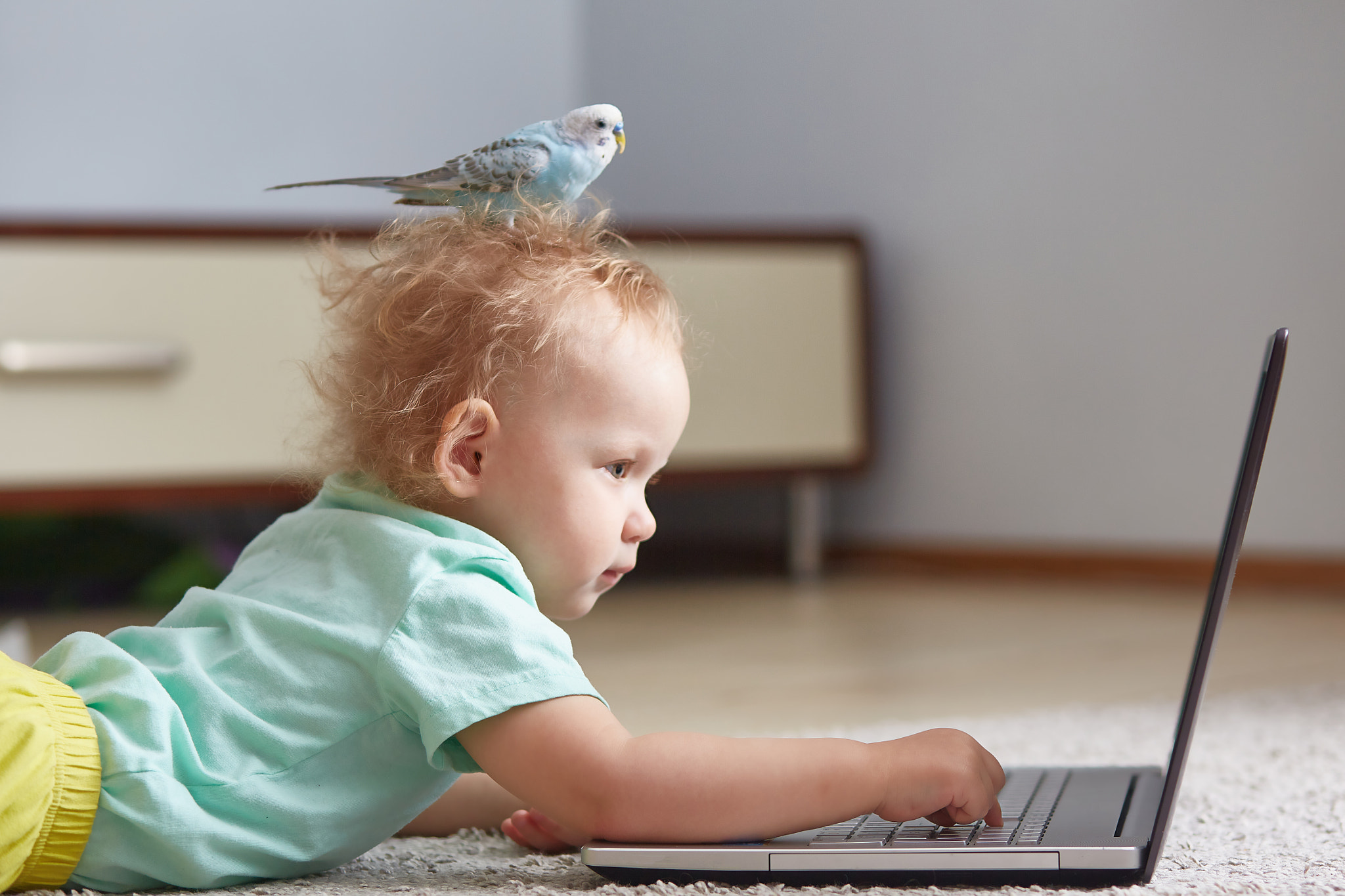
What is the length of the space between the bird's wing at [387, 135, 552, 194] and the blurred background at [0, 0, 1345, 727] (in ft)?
3.64

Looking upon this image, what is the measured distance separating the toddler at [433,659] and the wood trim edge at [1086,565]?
4.45ft

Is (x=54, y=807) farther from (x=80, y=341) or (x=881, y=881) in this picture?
(x=80, y=341)

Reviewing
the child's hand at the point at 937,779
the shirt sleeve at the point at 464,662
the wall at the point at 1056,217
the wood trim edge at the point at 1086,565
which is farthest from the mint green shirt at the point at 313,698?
the wall at the point at 1056,217

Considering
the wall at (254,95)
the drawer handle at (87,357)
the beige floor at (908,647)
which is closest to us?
the beige floor at (908,647)

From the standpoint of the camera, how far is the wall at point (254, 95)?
2.37 meters

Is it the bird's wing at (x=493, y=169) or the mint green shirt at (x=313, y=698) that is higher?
the bird's wing at (x=493, y=169)

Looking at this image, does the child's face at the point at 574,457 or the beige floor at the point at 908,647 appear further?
the beige floor at the point at 908,647

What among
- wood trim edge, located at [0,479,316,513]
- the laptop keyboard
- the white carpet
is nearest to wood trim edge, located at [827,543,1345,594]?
the white carpet

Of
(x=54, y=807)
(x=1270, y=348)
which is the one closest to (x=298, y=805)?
(x=54, y=807)

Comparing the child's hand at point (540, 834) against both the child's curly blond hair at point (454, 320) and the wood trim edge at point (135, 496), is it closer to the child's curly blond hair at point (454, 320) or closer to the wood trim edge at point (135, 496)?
the child's curly blond hair at point (454, 320)

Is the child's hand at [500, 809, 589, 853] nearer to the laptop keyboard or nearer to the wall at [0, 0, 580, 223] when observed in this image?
the laptop keyboard

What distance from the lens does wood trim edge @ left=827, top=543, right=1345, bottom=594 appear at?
1.89m

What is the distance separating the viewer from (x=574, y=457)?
0.65m

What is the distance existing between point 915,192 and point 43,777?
79.3 inches
